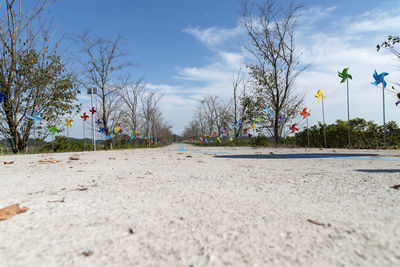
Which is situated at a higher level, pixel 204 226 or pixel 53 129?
pixel 53 129

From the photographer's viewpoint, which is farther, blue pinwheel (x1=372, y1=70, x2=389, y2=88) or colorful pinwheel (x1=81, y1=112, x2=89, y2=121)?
colorful pinwheel (x1=81, y1=112, x2=89, y2=121)

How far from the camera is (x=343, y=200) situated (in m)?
1.81

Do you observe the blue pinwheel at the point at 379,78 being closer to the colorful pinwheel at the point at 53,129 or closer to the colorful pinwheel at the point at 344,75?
the colorful pinwheel at the point at 344,75

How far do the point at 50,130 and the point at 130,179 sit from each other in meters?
11.1

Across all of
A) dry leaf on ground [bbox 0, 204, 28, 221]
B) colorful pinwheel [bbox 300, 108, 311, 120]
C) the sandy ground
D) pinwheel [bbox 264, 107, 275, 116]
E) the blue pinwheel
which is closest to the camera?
the sandy ground

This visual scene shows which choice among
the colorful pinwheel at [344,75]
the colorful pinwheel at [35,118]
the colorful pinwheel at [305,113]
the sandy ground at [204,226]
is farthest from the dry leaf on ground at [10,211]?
the colorful pinwheel at [305,113]

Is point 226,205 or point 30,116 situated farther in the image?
point 30,116

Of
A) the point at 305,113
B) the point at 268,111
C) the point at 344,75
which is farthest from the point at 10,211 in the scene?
the point at 268,111

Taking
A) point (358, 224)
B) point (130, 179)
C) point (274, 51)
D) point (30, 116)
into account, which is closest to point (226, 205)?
point (358, 224)

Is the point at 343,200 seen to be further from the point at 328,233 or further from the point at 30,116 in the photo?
the point at 30,116

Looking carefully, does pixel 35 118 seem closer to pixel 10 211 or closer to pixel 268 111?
pixel 10 211

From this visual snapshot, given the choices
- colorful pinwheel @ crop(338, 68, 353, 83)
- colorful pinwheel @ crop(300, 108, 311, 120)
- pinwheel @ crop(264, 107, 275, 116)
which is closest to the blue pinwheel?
colorful pinwheel @ crop(338, 68, 353, 83)

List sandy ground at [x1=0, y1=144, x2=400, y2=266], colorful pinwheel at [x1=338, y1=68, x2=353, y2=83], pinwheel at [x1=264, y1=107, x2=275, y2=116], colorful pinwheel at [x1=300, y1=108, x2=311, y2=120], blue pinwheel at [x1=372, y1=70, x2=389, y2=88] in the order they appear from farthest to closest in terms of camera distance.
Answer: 1. pinwheel at [x1=264, y1=107, x2=275, y2=116]
2. colorful pinwheel at [x1=300, y1=108, x2=311, y2=120]
3. colorful pinwheel at [x1=338, y1=68, x2=353, y2=83]
4. blue pinwheel at [x1=372, y1=70, x2=389, y2=88]
5. sandy ground at [x1=0, y1=144, x2=400, y2=266]

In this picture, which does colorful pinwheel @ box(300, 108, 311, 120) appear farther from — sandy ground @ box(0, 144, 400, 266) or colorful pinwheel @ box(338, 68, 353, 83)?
sandy ground @ box(0, 144, 400, 266)
